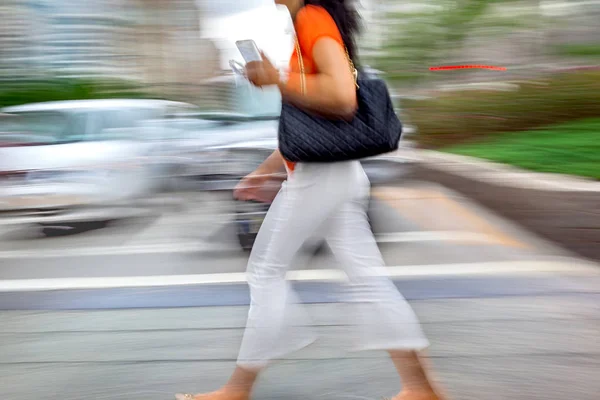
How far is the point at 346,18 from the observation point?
2.62m

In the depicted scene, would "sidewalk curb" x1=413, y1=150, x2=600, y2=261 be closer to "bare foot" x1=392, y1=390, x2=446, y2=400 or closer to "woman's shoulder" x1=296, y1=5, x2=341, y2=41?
"bare foot" x1=392, y1=390, x2=446, y2=400

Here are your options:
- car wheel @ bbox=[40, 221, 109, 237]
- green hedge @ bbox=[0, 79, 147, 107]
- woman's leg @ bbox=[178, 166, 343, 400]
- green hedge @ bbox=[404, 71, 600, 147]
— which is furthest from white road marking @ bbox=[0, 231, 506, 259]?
green hedge @ bbox=[0, 79, 147, 107]

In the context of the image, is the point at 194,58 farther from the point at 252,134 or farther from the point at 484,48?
the point at 252,134

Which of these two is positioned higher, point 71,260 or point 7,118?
point 7,118

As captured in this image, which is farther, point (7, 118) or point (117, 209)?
point (7, 118)

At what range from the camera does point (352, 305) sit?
274cm

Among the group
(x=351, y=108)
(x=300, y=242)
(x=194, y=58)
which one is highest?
(x=351, y=108)

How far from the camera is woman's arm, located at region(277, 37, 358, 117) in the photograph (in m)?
2.43

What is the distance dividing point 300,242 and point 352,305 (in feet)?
0.96

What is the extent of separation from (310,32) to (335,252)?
778 mm

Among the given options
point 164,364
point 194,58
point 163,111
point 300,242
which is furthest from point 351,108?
point 194,58

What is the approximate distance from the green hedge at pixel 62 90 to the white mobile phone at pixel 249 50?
22.8 metres

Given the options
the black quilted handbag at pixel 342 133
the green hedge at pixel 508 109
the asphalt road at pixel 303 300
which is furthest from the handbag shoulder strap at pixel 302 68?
the green hedge at pixel 508 109

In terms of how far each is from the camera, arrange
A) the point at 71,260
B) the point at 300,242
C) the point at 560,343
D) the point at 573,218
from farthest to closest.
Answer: the point at 71,260 < the point at 573,218 < the point at 560,343 < the point at 300,242
